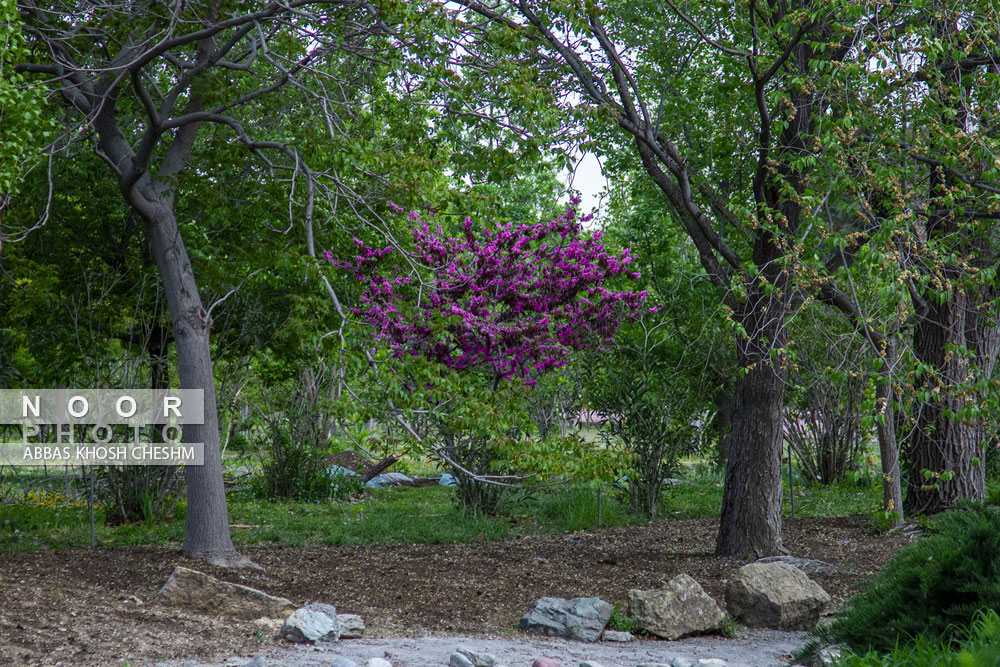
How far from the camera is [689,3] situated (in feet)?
21.2

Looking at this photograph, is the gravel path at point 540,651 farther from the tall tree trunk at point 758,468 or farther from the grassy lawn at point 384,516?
the grassy lawn at point 384,516

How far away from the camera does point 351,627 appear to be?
4.75 m

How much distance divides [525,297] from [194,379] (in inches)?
208

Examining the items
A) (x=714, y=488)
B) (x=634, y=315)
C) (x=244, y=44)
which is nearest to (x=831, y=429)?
(x=714, y=488)

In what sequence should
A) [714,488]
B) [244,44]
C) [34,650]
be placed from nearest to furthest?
[34,650]
[244,44]
[714,488]

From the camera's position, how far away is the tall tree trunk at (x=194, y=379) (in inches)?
250

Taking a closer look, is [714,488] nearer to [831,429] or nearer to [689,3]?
[831,429]

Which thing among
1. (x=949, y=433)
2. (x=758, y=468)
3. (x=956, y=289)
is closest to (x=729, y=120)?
(x=956, y=289)

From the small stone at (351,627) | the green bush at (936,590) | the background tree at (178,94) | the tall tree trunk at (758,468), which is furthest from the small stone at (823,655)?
the background tree at (178,94)

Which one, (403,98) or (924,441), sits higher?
(403,98)

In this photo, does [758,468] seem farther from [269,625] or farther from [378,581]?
[269,625]

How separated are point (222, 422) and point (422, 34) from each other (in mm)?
6208

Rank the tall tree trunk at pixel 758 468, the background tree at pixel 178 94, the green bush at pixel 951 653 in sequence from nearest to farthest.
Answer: the green bush at pixel 951 653 < the background tree at pixel 178 94 < the tall tree trunk at pixel 758 468

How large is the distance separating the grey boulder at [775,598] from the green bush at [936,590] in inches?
85.7
